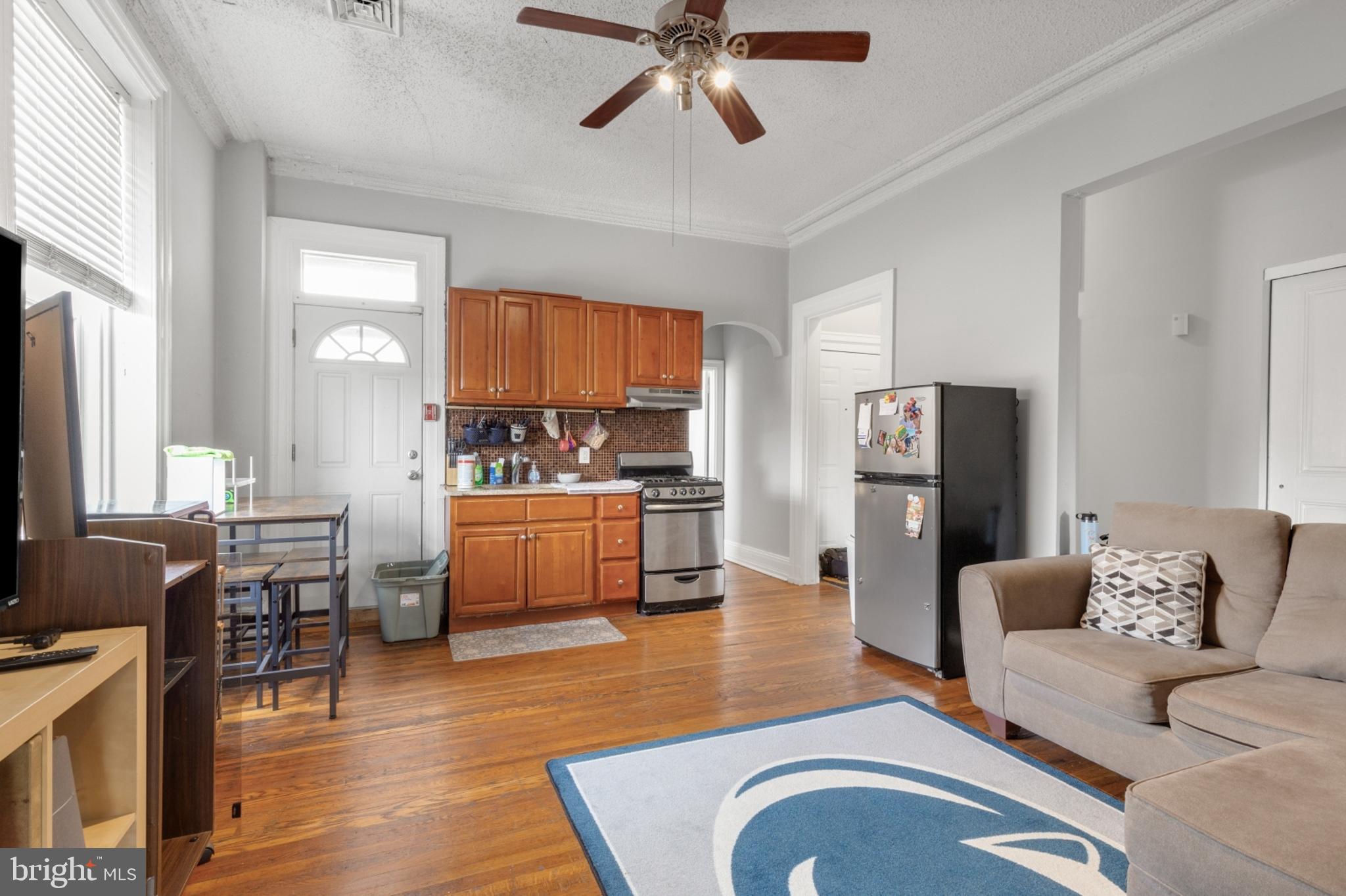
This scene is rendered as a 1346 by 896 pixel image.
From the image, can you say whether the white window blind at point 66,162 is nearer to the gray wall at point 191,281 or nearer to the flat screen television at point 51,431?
the gray wall at point 191,281

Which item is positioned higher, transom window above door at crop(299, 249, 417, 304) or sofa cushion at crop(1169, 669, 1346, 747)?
transom window above door at crop(299, 249, 417, 304)

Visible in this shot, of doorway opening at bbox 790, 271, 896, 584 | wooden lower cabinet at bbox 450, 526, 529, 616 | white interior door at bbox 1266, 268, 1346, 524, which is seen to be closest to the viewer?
white interior door at bbox 1266, 268, 1346, 524

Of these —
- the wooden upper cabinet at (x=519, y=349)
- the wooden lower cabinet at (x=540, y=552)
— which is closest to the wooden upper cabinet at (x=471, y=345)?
the wooden upper cabinet at (x=519, y=349)

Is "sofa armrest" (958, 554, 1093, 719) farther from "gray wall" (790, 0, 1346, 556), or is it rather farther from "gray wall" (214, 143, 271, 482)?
"gray wall" (214, 143, 271, 482)

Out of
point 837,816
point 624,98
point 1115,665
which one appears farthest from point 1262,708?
point 624,98

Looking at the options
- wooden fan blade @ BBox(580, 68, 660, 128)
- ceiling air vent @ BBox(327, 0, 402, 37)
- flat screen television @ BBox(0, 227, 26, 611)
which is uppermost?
ceiling air vent @ BBox(327, 0, 402, 37)

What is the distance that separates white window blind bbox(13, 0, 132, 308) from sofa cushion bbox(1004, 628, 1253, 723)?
12.1ft

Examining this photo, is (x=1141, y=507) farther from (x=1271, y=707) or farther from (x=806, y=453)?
(x=806, y=453)

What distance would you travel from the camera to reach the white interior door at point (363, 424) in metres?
4.15

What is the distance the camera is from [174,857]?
61.9 inches

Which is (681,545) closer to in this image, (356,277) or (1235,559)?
(356,277)

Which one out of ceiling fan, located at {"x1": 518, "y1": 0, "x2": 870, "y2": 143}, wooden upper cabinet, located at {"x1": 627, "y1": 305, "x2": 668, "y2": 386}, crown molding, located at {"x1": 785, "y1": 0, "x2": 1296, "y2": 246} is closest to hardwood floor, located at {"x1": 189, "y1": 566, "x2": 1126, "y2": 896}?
wooden upper cabinet, located at {"x1": 627, "y1": 305, "x2": 668, "y2": 386}

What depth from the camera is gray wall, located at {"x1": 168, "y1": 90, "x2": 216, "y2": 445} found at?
3105 millimetres

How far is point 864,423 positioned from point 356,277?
3.41 metres
